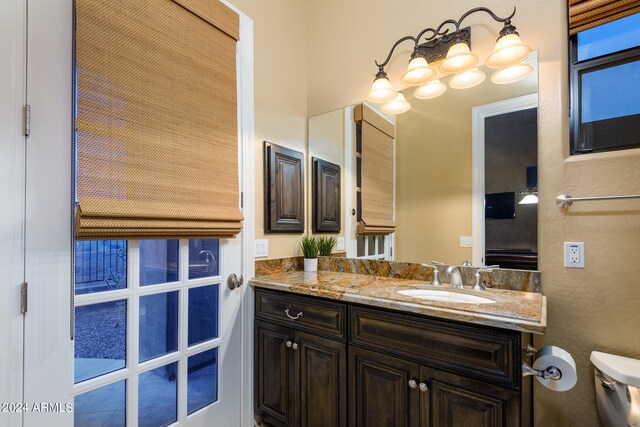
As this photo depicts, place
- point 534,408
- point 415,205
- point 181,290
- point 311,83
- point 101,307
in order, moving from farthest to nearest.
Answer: point 311,83, point 415,205, point 181,290, point 534,408, point 101,307

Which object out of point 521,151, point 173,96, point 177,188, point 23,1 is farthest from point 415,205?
point 23,1

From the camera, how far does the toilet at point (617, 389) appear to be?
39.8 inches

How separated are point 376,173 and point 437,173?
0.39 m

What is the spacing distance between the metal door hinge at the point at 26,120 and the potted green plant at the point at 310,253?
4.79 ft

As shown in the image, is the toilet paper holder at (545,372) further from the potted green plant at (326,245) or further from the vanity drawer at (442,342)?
the potted green plant at (326,245)

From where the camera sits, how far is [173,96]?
1.45 metres

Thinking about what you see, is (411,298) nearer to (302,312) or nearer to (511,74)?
(302,312)

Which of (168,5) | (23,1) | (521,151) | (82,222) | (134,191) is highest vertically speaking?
(168,5)

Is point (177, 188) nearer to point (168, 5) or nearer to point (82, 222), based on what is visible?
point (82, 222)

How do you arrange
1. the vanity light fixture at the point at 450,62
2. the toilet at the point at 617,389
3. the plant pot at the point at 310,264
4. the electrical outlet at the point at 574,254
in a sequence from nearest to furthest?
the toilet at the point at 617,389 < the electrical outlet at the point at 574,254 < the vanity light fixture at the point at 450,62 < the plant pot at the point at 310,264

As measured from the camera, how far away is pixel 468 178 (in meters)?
1.65

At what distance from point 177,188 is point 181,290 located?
51cm

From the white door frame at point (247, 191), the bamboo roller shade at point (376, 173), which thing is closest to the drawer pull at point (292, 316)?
the white door frame at point (247, 191)

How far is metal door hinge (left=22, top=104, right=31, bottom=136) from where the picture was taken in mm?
1088
